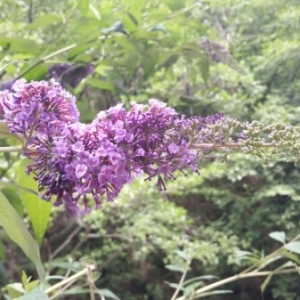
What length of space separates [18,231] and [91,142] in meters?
0.07

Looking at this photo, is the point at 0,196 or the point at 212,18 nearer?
the point at 0,196

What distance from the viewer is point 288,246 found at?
0.61 m

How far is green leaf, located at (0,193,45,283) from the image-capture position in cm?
31

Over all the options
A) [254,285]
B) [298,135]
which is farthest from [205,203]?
[298,135]

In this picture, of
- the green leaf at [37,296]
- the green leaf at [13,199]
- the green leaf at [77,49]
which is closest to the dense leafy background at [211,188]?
the green leaf at [77,49]

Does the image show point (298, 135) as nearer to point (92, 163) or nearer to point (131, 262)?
point (92, 163)

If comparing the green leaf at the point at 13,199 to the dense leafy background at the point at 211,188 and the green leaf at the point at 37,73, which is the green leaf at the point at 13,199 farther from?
the dense leafy background at the point at 211,188

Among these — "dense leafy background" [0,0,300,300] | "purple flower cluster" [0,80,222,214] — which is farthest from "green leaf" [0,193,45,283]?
"dense leafy background" [0,0,300,300]

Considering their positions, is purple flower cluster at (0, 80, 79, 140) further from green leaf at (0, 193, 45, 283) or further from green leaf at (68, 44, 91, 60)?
green leaf at (68, 44, 91, 60)

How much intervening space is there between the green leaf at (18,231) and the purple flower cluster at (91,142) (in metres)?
0.02

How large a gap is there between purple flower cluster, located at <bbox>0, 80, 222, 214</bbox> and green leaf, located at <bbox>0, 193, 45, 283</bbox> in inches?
0.9

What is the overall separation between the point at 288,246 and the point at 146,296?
145 centimetres

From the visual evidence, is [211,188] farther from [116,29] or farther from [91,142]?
[91,142]

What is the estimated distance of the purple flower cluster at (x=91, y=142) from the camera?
11.4 inches
